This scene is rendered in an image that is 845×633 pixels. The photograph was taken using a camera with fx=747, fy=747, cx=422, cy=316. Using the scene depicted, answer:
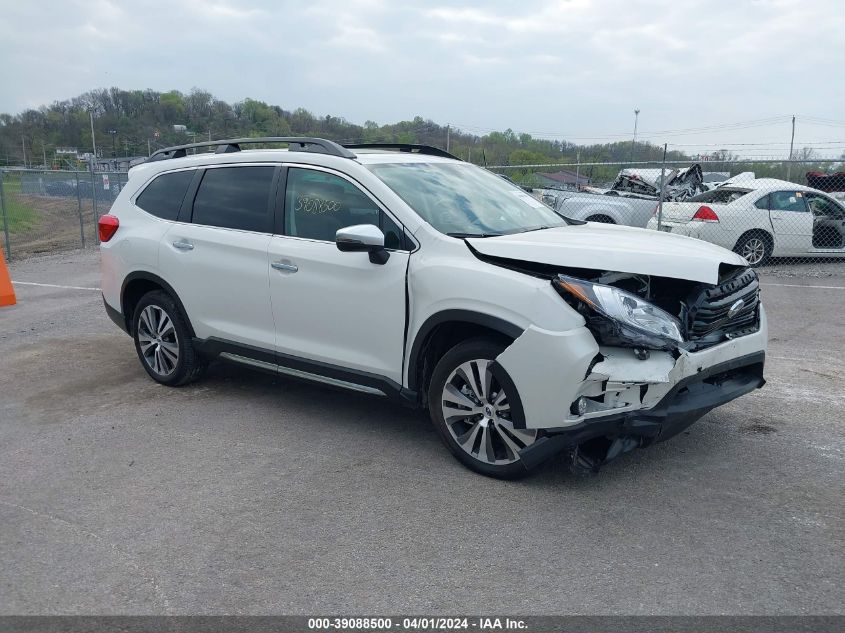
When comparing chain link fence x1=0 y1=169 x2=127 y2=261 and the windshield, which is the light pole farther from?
the windshield

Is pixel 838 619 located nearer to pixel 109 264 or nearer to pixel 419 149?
pixel 419 149

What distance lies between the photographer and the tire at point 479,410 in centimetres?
407

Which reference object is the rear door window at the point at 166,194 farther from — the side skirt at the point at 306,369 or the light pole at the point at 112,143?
the light pole at the point at 112,143

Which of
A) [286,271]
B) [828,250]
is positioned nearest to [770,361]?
[286,271]

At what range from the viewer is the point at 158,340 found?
6062mm

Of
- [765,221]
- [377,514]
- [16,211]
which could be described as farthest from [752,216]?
[16,211]

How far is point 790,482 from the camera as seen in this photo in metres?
4.16

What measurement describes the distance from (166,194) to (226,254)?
1.07m

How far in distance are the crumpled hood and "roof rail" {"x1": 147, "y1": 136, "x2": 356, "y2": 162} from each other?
135 centimetres

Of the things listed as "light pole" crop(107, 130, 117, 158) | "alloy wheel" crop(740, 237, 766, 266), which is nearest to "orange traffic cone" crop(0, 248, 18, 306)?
"alloy wheel" crop(740, 237, 766, 266)

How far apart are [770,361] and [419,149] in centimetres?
370

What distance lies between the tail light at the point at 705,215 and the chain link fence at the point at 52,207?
1322 cm

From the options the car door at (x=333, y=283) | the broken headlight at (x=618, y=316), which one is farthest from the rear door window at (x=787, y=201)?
the car door at (x=333, y=283)

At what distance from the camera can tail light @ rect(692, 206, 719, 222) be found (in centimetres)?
1261
